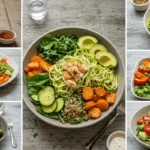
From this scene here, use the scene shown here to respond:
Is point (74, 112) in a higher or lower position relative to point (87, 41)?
lower

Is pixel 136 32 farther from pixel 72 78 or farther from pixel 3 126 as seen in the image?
pixel 3 126

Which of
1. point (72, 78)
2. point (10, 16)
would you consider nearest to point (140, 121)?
point (72, 78)

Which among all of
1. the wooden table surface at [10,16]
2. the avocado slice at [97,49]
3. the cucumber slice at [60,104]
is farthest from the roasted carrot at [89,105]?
the wooden table surface at [10,16]

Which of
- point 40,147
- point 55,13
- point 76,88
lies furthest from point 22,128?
point 55,13

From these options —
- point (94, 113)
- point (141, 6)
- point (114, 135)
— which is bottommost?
point (114, 135)

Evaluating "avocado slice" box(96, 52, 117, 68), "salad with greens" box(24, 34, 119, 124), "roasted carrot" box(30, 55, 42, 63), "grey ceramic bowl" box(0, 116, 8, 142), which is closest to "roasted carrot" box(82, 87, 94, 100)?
"salad with greens" box(24, 34, 119, 124)

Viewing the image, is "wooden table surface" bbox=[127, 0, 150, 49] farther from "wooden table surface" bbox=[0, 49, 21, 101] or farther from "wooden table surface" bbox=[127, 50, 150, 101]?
"wooden table surface" bbox=[0, 49, 21, 101]

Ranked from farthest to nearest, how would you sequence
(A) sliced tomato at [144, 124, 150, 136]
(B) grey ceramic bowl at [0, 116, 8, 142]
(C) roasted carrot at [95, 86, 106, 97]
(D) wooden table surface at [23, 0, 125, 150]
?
(D) wooden table surface at [23, 0, 125, 150] → (C) roasted carrot at [95, 86, 106, 97] → (B) grey ceramic bowl at [0, 116, 8, 142] → (A) sliced tomato at [144, 124, 150, 136]
